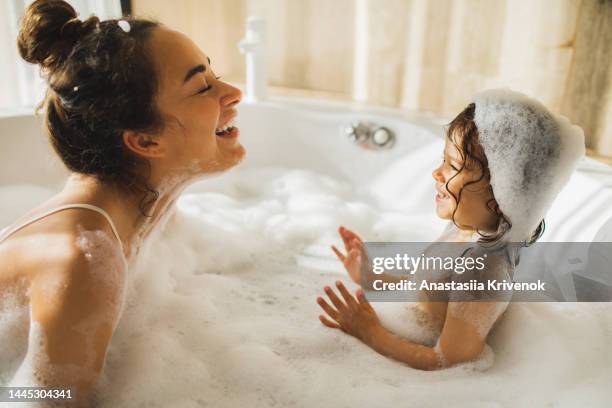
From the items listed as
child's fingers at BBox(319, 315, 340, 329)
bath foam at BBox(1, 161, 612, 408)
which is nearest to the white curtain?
bath foam at BBox(1, 161, 612, 408)

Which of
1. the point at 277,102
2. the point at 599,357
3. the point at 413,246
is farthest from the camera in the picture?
the point at 277,102

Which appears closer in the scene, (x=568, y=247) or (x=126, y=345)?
(x=126, y=345)

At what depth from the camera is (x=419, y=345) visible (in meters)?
1.07

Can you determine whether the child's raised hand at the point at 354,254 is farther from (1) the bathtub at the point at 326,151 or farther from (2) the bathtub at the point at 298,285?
Answer: (1) the bathtub at the point at 326,151

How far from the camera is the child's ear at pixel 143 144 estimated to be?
0.94m

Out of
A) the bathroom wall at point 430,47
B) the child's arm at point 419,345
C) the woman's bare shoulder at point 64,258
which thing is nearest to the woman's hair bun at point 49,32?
the woman's bare shoulder at point 64,258

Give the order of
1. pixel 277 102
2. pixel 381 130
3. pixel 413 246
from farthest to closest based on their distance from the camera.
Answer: pixel 277 102 → pixel 381 130 → pixel 413 246

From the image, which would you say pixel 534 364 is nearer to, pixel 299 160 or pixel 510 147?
pixel 510 147

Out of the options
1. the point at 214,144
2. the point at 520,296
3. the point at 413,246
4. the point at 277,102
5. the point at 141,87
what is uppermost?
the point at 141,87

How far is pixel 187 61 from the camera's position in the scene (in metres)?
0.98

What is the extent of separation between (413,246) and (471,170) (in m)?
0.70

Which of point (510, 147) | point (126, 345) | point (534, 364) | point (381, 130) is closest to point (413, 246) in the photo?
point (381, 130)

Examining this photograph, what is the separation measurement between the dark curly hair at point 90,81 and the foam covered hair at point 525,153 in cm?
59

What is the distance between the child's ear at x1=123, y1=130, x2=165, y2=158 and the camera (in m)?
0.94
